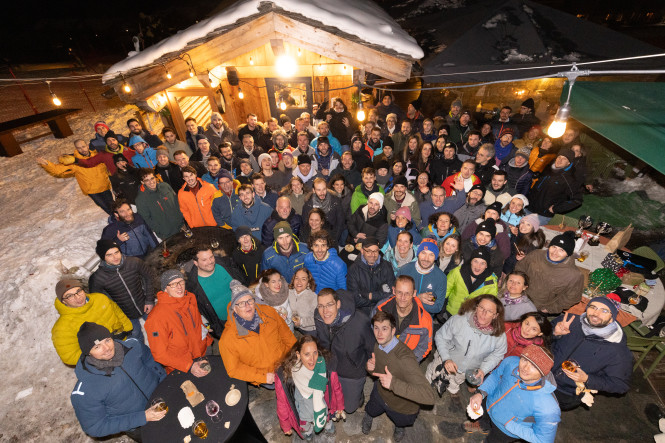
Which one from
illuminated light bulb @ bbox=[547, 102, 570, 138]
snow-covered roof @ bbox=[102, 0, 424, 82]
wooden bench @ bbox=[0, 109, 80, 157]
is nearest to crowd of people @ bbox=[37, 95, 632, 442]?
illuminated light bulb @ bbox=[547, 102, 570, 138]

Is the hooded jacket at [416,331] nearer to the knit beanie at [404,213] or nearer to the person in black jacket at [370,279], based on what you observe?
the person in black jacket at [370,279]

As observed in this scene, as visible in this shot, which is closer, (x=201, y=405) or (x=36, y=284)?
(x=201, y=405)

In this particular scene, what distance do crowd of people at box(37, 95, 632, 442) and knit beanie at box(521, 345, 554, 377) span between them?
0.05 ft

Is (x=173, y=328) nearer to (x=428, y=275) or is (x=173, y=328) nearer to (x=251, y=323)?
(x=251, y=323)

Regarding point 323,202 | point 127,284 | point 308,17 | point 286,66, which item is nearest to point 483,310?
point 323,202

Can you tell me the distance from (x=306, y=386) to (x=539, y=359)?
9.32 feet

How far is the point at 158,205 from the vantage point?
664cm

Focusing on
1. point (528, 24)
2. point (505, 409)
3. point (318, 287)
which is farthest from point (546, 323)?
point (528, 24)

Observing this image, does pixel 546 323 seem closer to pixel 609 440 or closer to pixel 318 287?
pixel 609 440

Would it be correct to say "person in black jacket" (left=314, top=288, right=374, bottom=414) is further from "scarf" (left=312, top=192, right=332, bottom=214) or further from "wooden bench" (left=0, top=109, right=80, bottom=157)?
"wooden bench" (left=0, top=109, right=80, bottom=157)

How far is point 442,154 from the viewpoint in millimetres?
8156

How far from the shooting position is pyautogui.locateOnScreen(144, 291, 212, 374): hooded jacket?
411 centimetres

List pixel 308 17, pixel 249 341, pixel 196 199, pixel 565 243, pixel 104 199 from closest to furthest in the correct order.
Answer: pixel 249 341 < pixel 565 243 < pixel 196 199 < pixel 308 17 < pixel 104 199

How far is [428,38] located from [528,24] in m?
3.60
